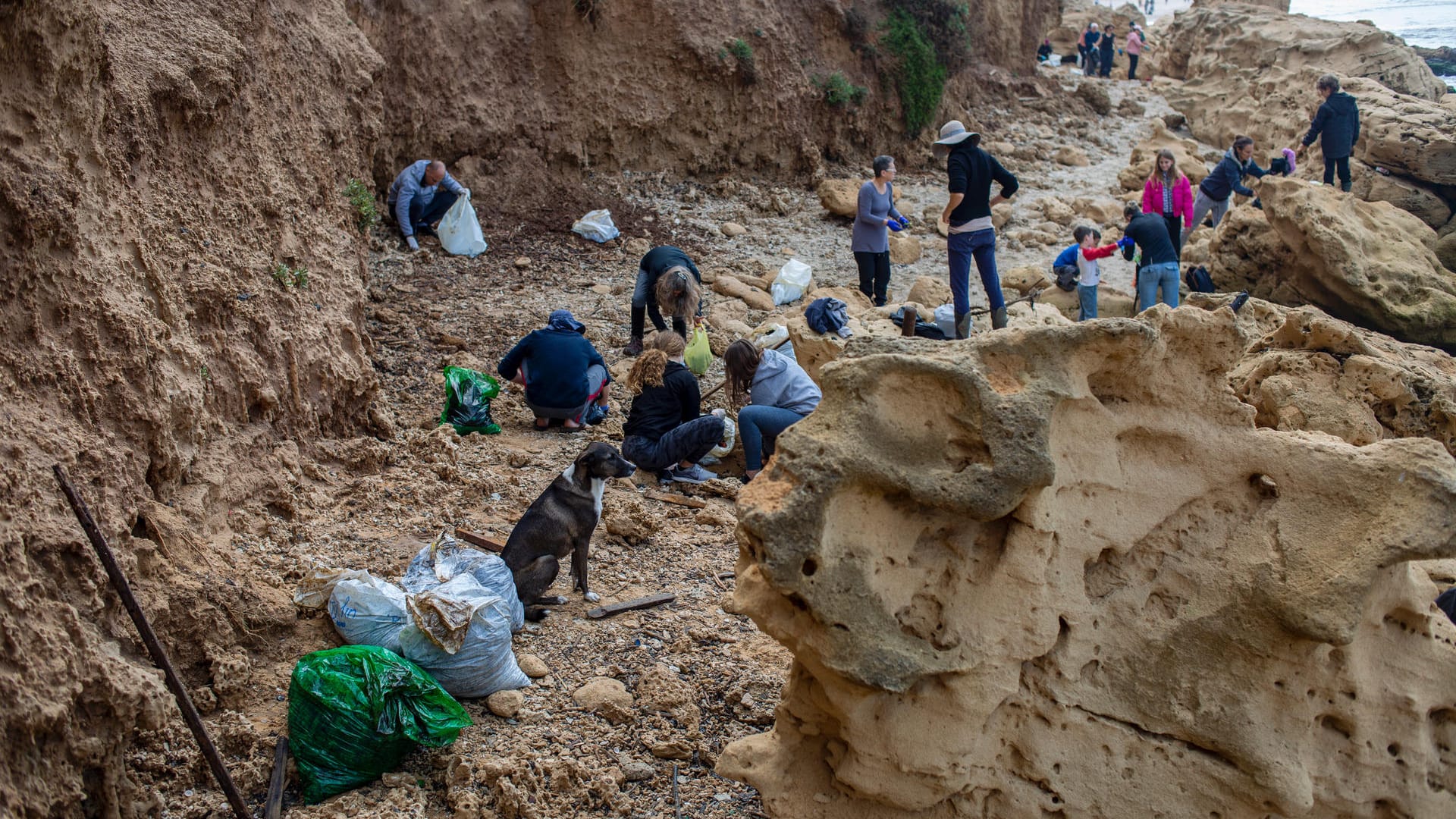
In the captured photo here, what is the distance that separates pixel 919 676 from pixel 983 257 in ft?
20.2

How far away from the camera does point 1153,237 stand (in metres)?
9.89

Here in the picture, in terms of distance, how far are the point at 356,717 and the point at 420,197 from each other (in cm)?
799

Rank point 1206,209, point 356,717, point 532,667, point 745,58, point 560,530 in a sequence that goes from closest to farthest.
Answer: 1. point 356,717
2. point 532,667
3. point 560,530
4. point 1206,209
5. point 745,58

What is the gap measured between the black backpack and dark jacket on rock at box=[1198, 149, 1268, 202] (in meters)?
1.26

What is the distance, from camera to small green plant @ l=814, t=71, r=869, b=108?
15.7m

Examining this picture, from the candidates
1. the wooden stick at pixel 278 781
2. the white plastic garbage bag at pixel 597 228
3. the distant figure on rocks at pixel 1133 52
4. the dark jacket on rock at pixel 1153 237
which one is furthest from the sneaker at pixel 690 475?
the distant figure on rocks at pixel 1133 52

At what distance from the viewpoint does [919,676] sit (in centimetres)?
363

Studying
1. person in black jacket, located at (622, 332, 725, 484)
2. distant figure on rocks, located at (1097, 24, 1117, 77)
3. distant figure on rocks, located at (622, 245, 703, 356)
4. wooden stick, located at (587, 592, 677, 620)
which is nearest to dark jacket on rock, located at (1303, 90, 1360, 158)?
distant figure on rocks, located at (622, 245, 703, 356)

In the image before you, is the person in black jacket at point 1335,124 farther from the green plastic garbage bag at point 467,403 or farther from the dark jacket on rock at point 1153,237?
the green plastic garbage bag at point 467,403

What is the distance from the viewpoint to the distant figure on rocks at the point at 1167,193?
10.8 meters

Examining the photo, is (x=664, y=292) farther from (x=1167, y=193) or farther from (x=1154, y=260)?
(x=1167, y=193)

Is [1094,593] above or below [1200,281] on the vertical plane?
above

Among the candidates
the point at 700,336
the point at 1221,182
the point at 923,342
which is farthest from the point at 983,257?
the point at 923,342

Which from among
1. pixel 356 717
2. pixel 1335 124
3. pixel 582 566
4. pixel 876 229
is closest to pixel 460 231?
pixel 876 229
